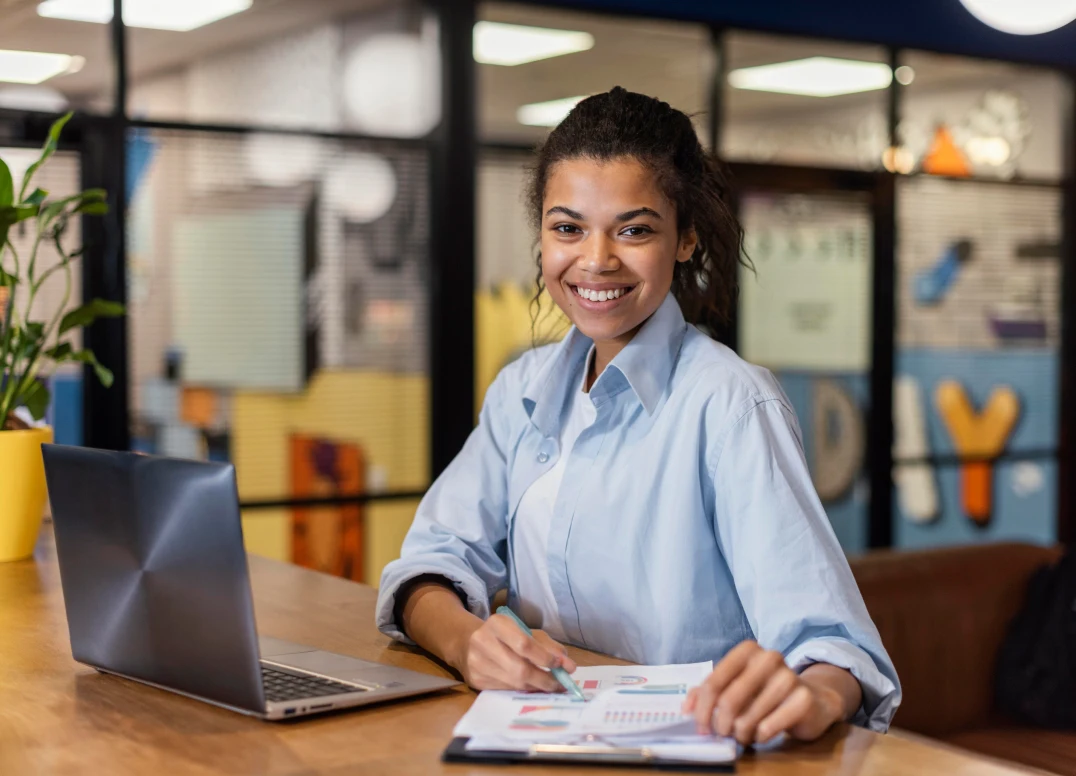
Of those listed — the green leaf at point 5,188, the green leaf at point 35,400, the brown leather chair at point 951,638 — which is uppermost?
the green leaf at point 5,188

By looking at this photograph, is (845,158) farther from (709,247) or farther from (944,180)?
(709,247)

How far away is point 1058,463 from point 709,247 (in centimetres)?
452

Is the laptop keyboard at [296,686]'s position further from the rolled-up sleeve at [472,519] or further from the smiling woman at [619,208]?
the smiling woman at [619,208]

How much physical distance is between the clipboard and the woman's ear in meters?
0.87

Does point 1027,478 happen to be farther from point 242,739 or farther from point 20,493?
point 242,739

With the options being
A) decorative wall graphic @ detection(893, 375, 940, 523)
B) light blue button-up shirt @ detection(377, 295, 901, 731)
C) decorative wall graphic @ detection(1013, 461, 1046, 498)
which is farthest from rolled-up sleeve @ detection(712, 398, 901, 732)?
decorative wall graphic @ detection(1013, 461, 1046, 498)

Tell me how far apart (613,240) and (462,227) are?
2.73 metres

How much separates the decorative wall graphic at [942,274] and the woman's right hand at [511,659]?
440 centimetres

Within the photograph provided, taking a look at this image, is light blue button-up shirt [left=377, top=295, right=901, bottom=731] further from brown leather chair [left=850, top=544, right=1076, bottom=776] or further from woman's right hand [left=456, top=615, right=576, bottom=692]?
brown leather chair [left=850, top=544, right=1076, bottom=776]

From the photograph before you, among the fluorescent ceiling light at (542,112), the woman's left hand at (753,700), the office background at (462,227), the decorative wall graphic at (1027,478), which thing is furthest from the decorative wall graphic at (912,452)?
the woman's left hand at (753,700)

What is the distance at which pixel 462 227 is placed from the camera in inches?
175

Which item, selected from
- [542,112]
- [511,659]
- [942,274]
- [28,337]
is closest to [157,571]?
[511,659]

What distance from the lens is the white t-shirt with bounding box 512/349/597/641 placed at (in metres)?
1.81

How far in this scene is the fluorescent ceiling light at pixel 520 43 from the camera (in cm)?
444
